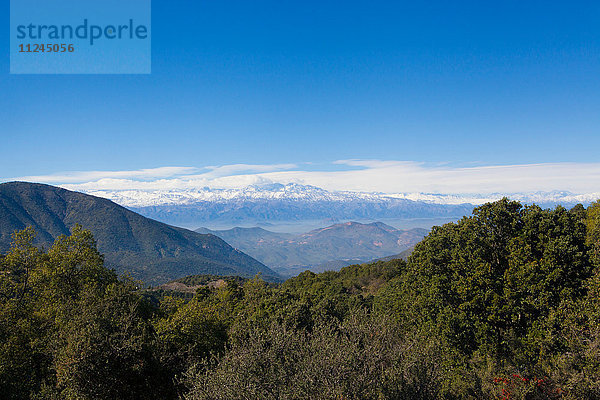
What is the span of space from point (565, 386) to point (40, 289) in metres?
35.7

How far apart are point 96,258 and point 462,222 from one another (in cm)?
3228

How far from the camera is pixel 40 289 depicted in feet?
92.4

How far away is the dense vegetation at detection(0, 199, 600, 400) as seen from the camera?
14359mm

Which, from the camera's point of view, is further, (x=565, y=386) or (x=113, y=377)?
(x=113, y=377)

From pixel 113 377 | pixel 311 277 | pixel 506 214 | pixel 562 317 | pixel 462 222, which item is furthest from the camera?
pixel 311 277

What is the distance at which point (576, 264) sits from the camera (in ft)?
74.1

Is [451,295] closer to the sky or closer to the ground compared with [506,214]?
closer to the ground

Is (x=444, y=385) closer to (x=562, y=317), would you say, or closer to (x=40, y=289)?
(x=562, y=317)

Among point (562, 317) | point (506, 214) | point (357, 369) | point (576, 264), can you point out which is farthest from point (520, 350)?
point (357, 369)

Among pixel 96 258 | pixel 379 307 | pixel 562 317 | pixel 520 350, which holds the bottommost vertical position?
pixel 379 307

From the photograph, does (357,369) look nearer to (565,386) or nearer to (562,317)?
(565,386)

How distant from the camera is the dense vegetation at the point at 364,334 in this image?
47.1ft

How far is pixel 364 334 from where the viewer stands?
18578 mm

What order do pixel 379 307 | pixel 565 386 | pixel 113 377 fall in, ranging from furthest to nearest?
pixel 379 307 < pixel 113 377 < pixel 565 386
